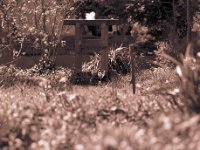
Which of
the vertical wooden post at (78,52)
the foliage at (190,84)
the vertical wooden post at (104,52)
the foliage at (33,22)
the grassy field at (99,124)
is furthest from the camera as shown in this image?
the foliage at (33,22)

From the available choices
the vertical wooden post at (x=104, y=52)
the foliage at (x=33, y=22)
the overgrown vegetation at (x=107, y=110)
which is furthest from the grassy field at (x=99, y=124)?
the foliage at (x=33, y=22)

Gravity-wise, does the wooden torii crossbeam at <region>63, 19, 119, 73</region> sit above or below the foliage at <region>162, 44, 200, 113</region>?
above

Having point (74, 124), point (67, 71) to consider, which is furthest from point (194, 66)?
point (67, 71)

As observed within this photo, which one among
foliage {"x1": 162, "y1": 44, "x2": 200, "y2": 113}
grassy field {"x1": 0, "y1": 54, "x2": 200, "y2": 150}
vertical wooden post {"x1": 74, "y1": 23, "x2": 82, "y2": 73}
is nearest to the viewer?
grassy field {"x1": 0, "y1": 54, "x2": 200, "y2": 150}

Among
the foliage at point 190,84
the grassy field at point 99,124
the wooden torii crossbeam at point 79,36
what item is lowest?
the grassy field at point 99,124

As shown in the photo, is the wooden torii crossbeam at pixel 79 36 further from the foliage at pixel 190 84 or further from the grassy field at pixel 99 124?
the foliage at pixel 190 84

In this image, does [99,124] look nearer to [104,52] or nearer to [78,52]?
[104,52]

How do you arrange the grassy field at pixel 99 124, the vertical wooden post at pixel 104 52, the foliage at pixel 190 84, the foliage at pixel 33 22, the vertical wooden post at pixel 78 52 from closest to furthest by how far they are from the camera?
the grassy field at pixel 99 124 < the foliage at pixel 190 84 < the vertical wooden post at pixel 104 52 < the vertical wooden post at pixel 78 52 < the foliage at pixel 33 22

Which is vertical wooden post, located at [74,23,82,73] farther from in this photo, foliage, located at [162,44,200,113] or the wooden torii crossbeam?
foliage, located at [162,44,200,113]

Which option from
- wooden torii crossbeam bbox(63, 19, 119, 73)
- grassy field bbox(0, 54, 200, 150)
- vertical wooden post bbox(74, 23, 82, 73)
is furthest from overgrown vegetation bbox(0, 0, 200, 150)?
wooden torii crossbeam bbox(63, 19, 119, 73)

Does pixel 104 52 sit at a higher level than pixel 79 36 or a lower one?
lower

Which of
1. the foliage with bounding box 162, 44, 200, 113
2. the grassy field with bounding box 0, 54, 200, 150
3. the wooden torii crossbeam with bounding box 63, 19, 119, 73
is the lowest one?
the grassy field with bounding box 0, 54, 200, 150

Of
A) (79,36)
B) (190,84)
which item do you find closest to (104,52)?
(79,36)

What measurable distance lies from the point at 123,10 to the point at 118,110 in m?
12.0
